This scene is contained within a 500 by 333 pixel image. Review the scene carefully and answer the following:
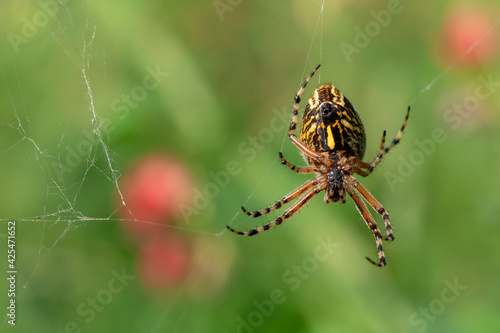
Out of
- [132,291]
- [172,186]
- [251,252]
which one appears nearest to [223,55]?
[172,186]

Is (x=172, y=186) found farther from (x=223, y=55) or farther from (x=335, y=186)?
(x=223, y=55)

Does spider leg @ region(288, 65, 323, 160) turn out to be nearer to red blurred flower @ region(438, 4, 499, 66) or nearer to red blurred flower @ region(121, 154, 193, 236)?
red blurred flower @ region(121, 154, 193, 236)

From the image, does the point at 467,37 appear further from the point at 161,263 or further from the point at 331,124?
the point at 161,263

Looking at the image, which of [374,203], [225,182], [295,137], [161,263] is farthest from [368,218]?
[161,263]

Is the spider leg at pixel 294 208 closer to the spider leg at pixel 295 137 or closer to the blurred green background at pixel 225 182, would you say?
the blurred green background at pixel 225 182

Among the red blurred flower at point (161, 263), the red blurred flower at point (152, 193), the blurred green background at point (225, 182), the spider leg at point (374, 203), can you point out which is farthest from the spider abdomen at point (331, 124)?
the red blurred flower at point (161, 263)

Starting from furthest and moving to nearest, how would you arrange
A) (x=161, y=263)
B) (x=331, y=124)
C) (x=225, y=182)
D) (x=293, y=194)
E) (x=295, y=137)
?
1. (x=225, y=182)
2. (x=293, y=194)
3. (x=161, y=263)
4. (x=295, y=137)
5. (x=331, y=124)

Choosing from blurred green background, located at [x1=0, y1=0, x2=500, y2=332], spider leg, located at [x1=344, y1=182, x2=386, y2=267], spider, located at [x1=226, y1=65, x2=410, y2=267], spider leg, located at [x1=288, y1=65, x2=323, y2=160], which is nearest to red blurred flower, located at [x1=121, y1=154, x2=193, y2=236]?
blurred green background, located at [x1=0, y1=0, x2=500, y2=332]

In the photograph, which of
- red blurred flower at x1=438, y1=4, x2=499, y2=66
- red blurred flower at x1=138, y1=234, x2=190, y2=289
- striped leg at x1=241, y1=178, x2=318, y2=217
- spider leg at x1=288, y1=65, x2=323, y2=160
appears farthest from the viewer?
red blurred flower at x1=438, y1=4, x2=499, y2=66
